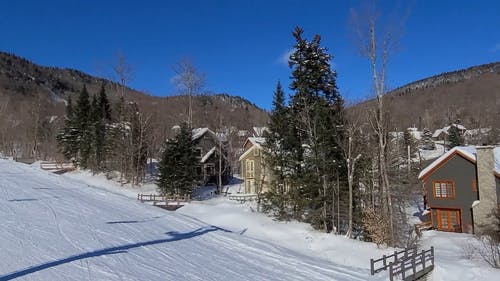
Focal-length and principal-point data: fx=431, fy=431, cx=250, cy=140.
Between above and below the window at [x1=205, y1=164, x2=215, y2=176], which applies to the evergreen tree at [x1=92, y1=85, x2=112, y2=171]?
above

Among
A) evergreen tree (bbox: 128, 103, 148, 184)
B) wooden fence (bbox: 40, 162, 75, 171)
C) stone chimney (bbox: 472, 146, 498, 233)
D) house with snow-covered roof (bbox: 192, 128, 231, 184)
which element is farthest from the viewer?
wooden fence (bbox: 40, 162, 75, 171)

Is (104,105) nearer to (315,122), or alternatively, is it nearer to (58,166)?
Answer: (58,166)

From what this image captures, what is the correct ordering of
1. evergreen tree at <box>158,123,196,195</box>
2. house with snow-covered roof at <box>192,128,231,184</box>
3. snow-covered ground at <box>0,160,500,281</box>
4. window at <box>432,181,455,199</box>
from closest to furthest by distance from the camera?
snow-covered ground at <box>0,160,500,281</box>
window at <box>432,181,455,199</box>
evergreen tree at <box>158,123,196,195</box>
house with snow-covered roof at <box>192,128,231,184</box>

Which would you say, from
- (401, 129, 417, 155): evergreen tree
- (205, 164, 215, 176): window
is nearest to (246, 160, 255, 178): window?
(205, 164, 215, 176): window

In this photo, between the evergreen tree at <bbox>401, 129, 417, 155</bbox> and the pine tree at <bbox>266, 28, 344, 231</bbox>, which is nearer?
the pine tree at <bbox>266, 28, 344, 231</bbox>

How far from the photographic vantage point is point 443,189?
37875 mm

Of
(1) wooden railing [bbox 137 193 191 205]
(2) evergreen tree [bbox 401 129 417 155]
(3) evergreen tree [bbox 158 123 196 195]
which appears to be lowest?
(1) wooden railing [bbox 137 193 191 205]

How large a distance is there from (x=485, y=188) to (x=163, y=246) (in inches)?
1048

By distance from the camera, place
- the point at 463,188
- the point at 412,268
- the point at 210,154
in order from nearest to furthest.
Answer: the point at 412,268
the point at 463,188
the point at 210,154

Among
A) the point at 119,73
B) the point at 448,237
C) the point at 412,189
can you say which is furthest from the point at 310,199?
the point at 119,73

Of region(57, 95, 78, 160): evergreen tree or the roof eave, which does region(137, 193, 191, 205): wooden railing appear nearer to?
the roof eave

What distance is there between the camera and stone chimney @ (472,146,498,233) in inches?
1328

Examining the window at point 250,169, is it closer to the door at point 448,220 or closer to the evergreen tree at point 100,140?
the evergreen tree at point 100,140

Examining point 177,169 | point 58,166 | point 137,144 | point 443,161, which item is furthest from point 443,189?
point 58,166
